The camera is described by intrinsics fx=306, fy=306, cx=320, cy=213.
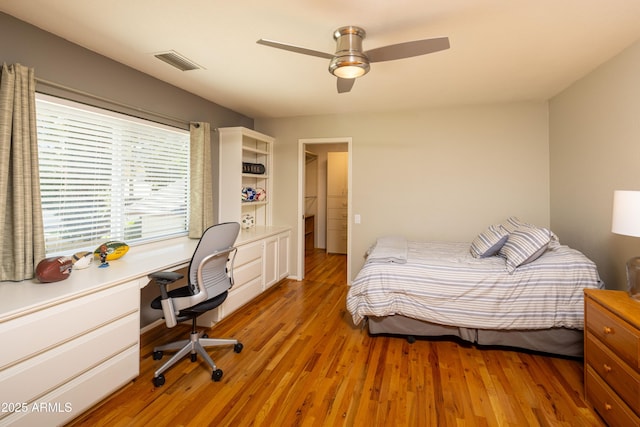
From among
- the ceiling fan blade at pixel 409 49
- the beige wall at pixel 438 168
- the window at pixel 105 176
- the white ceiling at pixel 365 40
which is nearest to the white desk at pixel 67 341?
the window at pixel 105 176

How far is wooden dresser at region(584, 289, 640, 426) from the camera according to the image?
59.1 inches

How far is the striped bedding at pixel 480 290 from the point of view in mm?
2346

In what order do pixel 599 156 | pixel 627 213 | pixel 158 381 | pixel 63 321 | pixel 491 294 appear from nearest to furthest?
pixel 63 321, pixel 627 213, pixel 158 381, pixel 491 294, pixel 599 156

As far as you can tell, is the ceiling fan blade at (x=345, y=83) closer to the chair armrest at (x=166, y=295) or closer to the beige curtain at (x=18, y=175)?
the chair armrest at (x=166, y=295)

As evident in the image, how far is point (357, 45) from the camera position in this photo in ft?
6.72

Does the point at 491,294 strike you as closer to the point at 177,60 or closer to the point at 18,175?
the point at 177,60

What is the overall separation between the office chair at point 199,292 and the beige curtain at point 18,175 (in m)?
0.73

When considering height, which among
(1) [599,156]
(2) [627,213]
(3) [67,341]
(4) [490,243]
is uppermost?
(1) [599,156]

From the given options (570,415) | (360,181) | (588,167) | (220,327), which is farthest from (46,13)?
(588,167)

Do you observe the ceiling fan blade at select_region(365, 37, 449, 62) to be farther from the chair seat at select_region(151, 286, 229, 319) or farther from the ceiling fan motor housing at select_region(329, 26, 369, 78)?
the chair seat at select_region(151, 286, 229, 319)

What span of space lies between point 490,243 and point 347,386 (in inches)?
72.5

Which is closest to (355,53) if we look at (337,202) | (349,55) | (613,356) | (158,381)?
(349,55)

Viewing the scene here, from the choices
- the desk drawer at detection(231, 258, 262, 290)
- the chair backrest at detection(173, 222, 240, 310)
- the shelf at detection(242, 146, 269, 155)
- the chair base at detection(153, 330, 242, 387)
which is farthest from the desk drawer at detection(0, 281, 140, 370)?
the shelf at detection(242, 146, 269, 155)

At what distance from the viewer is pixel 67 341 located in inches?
65.1
